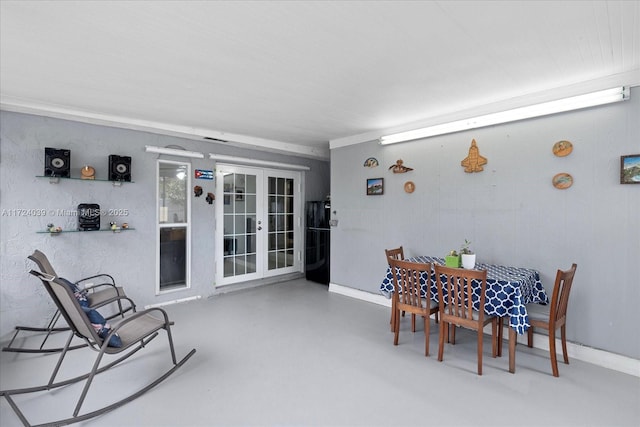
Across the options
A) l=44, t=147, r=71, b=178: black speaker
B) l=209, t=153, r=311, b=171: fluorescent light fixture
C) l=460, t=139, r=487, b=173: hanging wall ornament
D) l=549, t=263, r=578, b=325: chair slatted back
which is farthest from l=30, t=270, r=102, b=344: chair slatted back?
l=460, t=139, r=487, b=173: hanging wall ornament

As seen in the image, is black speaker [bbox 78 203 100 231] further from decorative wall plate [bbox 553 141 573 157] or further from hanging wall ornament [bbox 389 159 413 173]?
decorative wall plate [bbox 553 141 573 157]

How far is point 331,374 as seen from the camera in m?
2.62

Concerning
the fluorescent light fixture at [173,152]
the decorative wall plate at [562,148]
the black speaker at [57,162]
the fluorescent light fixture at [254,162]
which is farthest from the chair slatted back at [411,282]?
the black speaker at [57,162]

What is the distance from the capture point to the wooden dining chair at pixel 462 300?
259 cm

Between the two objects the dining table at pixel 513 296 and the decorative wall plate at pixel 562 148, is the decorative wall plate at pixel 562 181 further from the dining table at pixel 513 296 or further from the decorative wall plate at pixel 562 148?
the dining table at pixel 513 296

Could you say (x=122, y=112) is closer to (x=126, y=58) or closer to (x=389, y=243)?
(x=126, y=58)

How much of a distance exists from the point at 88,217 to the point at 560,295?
4995 millimetres

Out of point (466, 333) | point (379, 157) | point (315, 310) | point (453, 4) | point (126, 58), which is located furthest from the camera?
point (379, 157)

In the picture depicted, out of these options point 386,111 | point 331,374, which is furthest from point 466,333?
point 386,111

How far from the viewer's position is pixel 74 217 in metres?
3.74

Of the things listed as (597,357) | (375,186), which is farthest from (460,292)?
(375,186)

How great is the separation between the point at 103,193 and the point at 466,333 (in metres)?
4.72

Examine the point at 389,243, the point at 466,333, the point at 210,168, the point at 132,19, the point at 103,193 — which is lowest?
the point at 466,333

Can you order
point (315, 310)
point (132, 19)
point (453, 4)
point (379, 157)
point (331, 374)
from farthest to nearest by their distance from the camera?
point (379, 157) < point (315, 310) < point (331, 374) < point (132, 19) < point (453, 4)
